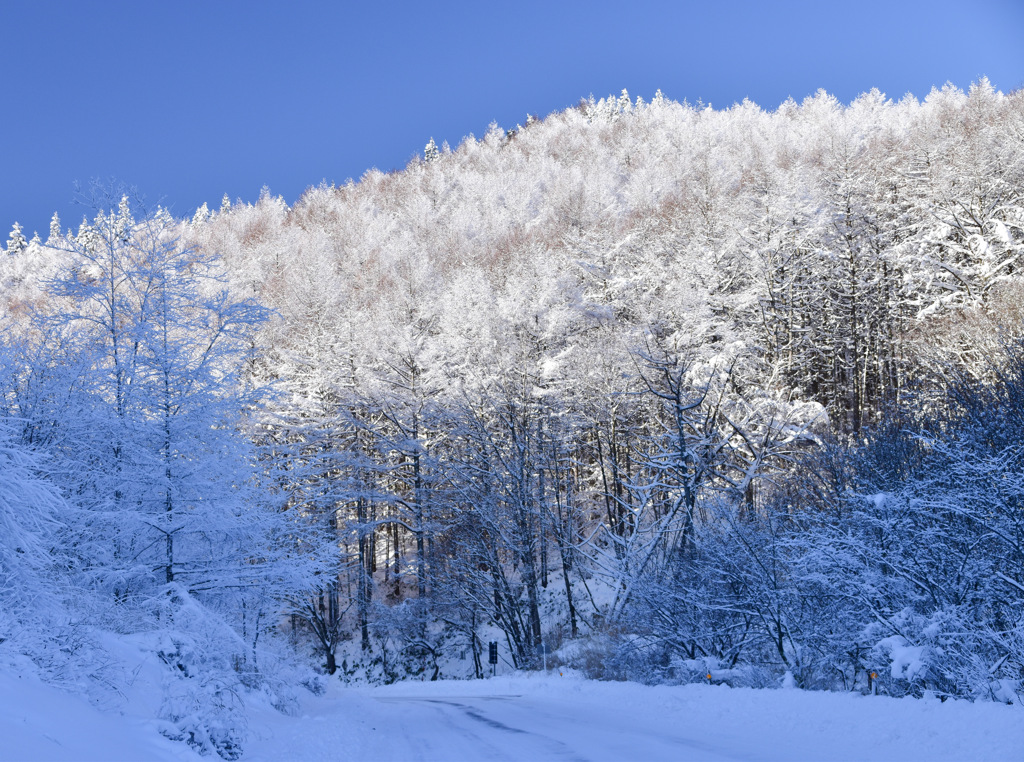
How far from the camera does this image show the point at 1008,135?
103ft

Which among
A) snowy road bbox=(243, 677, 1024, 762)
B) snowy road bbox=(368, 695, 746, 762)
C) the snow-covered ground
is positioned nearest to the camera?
the snow-covered ground

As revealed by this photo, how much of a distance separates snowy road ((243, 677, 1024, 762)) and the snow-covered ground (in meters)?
0.02

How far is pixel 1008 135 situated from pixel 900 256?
10.2m

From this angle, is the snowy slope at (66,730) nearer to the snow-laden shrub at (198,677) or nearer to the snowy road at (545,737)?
the snow-laden shrub at (198,677)

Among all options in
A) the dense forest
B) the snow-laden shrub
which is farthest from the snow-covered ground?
the dense forest

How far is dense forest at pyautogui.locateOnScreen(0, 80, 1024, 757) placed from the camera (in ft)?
31.6

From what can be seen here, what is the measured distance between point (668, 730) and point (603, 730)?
0.80 meters

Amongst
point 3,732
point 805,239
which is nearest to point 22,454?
point 3,732

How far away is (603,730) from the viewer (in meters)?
7.38

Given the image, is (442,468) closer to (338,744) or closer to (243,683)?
(243,683)

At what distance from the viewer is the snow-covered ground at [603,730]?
4836mm

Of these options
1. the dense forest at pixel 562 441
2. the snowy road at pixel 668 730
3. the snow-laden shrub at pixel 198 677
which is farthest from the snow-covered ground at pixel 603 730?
the dense forest at pixel 562 441

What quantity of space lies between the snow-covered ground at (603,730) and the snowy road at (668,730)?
0.05 ft

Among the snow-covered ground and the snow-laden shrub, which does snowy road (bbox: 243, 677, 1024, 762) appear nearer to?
the snow-covered ground
